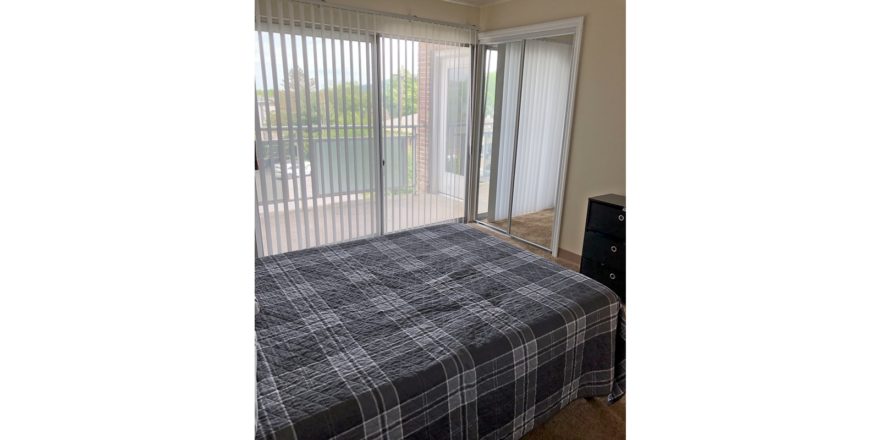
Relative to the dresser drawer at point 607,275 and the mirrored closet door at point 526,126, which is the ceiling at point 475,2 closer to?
the mirrored closet door at point 526,126

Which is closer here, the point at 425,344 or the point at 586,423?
the point at 425,344

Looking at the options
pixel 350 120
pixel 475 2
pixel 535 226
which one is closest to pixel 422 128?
pixel 350 120

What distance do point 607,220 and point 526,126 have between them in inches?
53.7

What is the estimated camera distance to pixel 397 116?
3.73 metres

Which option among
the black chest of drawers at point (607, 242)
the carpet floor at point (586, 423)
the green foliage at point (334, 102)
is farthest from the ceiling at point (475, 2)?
the carpet floor at point (586, 423)

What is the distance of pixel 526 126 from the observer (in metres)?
3.93

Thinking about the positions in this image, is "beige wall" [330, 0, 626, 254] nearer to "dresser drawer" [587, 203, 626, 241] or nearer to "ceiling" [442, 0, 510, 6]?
"ceiling" [442, 0, 510, 6]

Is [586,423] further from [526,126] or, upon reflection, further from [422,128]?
[422,128]

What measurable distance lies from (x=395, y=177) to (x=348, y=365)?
2758 mm

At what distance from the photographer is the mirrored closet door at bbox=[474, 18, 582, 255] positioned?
3.52 metres

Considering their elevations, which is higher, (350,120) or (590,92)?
(590,92)

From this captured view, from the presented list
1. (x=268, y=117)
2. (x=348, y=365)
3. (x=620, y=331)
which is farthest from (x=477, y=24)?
(x=348, y=365)
